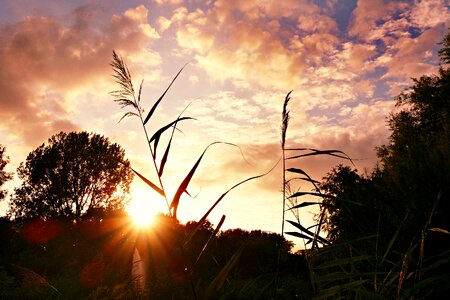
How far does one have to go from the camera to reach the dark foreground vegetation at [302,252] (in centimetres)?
165

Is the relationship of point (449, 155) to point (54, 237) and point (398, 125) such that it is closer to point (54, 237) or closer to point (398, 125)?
point (54, 237)

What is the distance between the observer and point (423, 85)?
896 inches

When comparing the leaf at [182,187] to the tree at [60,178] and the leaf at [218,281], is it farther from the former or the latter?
the tree at [60,178]

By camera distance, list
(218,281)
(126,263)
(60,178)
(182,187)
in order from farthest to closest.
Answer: (60,178), (126,263), (182,187), (218,281)

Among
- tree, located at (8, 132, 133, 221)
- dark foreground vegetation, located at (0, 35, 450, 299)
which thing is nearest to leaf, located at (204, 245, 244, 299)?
dark foreground vegetation, located at (0, 35, 450, 299)

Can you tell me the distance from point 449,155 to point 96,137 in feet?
93.6

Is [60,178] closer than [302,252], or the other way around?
[302,252]

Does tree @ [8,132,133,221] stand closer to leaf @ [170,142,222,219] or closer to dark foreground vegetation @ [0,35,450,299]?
dark foreground vegetation @ [0,35,450,299]

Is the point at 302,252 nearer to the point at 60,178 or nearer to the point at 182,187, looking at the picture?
the point at 182,187

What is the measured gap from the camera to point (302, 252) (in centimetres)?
256

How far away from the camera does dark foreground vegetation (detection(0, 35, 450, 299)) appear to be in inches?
64.9

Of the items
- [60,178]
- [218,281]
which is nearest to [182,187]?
[218,281]

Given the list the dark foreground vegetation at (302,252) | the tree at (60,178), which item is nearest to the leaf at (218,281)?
the dark foreground vegetation at (302,252)

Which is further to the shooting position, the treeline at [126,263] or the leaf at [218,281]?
the treeline at [126,263]
